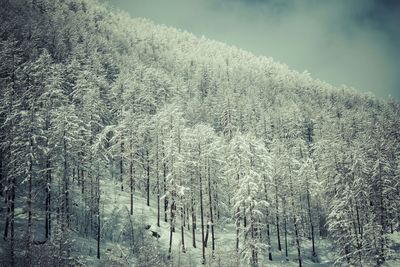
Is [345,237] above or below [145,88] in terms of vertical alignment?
below

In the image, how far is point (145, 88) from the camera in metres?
70.9

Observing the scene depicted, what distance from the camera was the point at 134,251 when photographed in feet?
115

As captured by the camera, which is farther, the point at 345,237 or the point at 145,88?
the point at 145,88

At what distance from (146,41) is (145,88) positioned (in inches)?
3245

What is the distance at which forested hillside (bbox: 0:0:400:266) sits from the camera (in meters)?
30.5

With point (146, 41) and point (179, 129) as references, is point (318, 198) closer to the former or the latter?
point (179, 129)

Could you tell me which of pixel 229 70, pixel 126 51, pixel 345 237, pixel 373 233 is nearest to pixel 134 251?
pixel 345 237

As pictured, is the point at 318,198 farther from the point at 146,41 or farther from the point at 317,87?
the point at 146,41

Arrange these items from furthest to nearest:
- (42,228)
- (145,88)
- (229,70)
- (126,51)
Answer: (229,70)
(126,51)
(145,88)
(42,228)

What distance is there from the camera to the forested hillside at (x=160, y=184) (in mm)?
30453

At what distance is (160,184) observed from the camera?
45312 millimetres

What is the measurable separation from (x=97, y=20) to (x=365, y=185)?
13450 centimetres

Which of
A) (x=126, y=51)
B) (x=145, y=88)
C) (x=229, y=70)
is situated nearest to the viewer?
(x=145, y=88)

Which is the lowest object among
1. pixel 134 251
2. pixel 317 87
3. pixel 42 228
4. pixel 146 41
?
pixel 134 251
